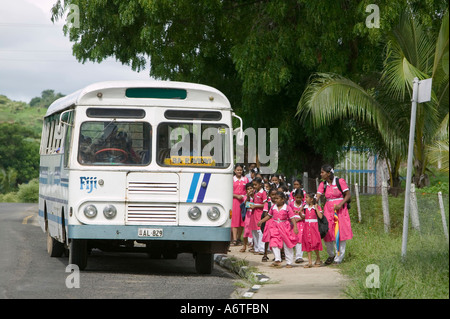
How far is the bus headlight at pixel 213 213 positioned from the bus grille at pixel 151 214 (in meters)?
0.53

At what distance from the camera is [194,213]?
44.6 ft

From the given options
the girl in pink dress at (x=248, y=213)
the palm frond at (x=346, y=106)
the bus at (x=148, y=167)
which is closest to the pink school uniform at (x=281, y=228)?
the bus at (x=148, y=167)

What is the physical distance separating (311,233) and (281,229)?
1.66ft

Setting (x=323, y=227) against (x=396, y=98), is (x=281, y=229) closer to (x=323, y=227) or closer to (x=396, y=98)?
(x=323, y=227)

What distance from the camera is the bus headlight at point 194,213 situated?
13.6 m

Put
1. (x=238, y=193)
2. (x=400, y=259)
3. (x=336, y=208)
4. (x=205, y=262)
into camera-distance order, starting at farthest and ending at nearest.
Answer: (x=238, y=193), (x=336, y=208), (x=205, y=262), (x=400, y=259)

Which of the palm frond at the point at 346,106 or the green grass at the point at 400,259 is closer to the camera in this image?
the green grass at the point at 400,259

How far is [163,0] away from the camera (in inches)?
846

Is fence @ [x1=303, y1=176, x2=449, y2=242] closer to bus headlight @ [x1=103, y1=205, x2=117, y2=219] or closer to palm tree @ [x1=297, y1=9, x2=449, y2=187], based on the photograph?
palm tree @ [x1=297, y1=9, x2=449, y2=187]

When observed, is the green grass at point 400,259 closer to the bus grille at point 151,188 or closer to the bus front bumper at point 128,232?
the bus front bumper at point 128,232

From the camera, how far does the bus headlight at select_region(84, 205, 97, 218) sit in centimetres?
1342

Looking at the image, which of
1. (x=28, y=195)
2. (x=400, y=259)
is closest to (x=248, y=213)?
(x=400, y=259)

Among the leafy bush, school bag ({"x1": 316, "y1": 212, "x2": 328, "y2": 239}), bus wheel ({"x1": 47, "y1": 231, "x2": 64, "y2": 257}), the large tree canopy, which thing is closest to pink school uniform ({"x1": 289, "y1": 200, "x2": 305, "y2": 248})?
school bag ({"x1": 316, "y1": 212, "x2": 328, "y2": 239})
